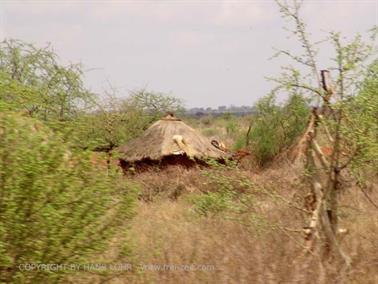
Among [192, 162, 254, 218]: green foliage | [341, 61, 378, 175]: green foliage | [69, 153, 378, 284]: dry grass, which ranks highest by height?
[341, 61, 378, 175]: green foliage

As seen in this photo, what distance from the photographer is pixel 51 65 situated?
14.7 metres

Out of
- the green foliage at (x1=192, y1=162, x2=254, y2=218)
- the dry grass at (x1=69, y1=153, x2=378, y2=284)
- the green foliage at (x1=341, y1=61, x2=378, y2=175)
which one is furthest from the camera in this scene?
the green foliage at (x1=192, y1=162, x2=254, y2=218)

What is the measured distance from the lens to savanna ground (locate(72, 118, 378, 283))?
4457mm

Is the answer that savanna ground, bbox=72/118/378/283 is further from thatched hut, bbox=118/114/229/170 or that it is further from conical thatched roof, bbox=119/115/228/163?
conical thatched roof, bbox=119/115/228/163

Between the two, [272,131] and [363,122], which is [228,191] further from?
[272,131]

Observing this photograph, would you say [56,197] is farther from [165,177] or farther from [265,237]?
[165,177]

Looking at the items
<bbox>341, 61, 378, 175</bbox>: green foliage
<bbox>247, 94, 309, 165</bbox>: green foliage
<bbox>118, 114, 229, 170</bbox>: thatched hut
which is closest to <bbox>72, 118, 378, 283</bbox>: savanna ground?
<bbox>341, 61, 378, 175</bbox>: green foliage

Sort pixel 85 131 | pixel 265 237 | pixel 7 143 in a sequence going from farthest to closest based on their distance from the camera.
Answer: pixel 265 237, pixel 85 131, pixel 7 143

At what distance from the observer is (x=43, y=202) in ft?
13.6

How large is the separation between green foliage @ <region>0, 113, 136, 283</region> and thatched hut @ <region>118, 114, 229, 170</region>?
32.8 feet

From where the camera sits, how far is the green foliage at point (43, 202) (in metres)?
4.05

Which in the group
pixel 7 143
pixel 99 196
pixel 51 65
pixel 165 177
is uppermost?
pixel 51 65

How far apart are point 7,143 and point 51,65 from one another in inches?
437

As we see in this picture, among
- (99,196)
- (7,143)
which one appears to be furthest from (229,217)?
(7,143)
